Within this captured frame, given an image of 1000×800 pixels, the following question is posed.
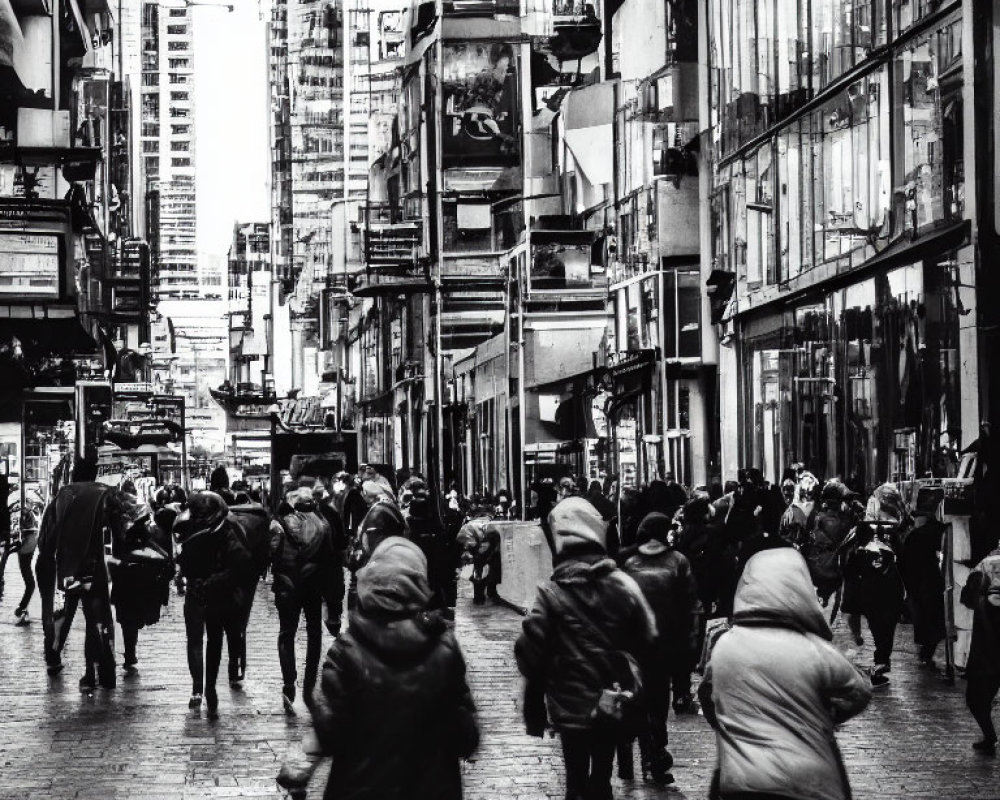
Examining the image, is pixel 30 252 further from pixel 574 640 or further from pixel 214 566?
pixel 574 640

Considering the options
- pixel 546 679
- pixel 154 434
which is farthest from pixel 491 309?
pixel 546 679

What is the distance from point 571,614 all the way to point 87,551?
7624 millimetres

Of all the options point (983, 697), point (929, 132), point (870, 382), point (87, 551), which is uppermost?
point (929, 132)

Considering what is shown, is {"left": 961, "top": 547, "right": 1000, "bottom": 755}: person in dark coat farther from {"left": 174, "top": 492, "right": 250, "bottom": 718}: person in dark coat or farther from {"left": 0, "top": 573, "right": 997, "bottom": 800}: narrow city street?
{"left": 174, "top": 492, "right": 250, "bottom": 718}: person in dark coat

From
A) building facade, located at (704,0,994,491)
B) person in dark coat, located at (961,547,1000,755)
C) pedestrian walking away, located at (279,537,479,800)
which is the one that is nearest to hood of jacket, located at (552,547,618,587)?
pedestrian walking away, located at (279,537,479,800)

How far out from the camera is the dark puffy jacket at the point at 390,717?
21.4ft

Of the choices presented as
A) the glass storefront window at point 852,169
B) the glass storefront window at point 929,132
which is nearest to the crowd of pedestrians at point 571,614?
the glass storefront window at point 852,169

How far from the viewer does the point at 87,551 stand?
15.7 metres

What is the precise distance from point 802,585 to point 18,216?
121 ft

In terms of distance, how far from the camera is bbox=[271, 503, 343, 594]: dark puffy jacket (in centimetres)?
1491

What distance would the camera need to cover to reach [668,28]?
43.8 meters

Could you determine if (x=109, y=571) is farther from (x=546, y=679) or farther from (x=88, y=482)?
(x=546, y=679)

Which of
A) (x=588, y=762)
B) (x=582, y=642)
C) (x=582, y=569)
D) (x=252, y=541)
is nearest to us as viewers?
(x=582, y=642)

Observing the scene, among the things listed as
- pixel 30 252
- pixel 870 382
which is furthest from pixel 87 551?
pixel 30 252
